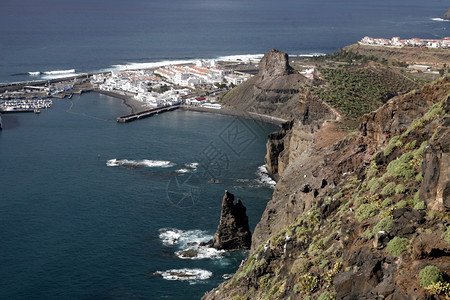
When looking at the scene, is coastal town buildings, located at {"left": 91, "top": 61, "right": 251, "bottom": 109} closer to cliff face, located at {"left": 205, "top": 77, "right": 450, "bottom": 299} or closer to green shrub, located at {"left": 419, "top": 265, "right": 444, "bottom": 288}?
cliff face, located at {"left": 205, "top": 77, "right": 450, "bottom": 299}

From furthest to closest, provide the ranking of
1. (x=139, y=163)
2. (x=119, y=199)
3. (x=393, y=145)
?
(x=139, y=163), (x=119, y=199), (x=393, y=145)

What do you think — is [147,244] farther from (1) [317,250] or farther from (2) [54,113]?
(2) [54,113]

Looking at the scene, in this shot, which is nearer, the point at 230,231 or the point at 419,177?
the point at 419,177

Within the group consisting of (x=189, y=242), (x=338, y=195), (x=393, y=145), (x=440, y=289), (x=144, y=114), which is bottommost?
(x=189, y=242)

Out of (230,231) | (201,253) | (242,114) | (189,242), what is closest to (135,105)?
(242,114)

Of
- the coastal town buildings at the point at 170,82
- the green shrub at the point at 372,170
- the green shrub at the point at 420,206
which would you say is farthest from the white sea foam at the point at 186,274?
the coastal town buildings at the point at 170,82

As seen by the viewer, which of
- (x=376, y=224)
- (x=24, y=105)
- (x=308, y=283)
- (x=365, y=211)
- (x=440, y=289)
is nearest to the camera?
(x=440, y=289)

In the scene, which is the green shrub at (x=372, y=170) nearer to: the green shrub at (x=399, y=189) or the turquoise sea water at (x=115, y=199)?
the green shrub at (x=399, y=189)

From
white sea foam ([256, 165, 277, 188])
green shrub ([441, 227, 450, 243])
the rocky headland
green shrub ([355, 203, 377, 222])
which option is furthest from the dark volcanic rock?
green shrub ([441, 227, 450, 243])

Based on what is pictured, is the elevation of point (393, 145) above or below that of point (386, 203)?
above

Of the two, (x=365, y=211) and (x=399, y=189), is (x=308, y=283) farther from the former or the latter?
(x=399, y=189)
